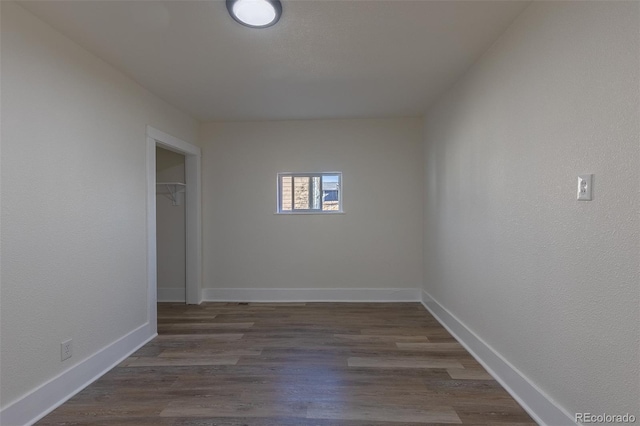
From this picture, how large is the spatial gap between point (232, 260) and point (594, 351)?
150 inches

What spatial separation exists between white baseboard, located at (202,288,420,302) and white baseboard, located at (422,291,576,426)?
1073 mm

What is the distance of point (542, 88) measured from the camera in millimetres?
1759

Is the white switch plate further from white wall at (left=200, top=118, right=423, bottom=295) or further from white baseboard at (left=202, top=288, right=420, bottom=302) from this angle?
white baseboard at (left=202, top=288, right=420, bottom=302)

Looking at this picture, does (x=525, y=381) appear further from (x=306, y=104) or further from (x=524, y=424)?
(x=306, y=104)

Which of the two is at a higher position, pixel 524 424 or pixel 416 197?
pixel 416 197

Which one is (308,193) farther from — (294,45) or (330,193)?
(294,45)

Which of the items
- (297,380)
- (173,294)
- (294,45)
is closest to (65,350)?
(297,380)

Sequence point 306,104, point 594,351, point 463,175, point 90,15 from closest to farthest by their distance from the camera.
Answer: point 594,351 < point 90,15 < point 463,175 < point 306,104

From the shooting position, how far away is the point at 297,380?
228 cm

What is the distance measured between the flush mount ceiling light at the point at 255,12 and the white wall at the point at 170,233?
279cm

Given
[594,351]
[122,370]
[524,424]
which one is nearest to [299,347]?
[122,370]

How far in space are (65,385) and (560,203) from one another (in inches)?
125

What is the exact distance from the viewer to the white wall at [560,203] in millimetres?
1283

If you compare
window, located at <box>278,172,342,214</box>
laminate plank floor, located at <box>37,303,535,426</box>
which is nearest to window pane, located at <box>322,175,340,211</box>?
window, located at <box>278,172,342,214</box>
